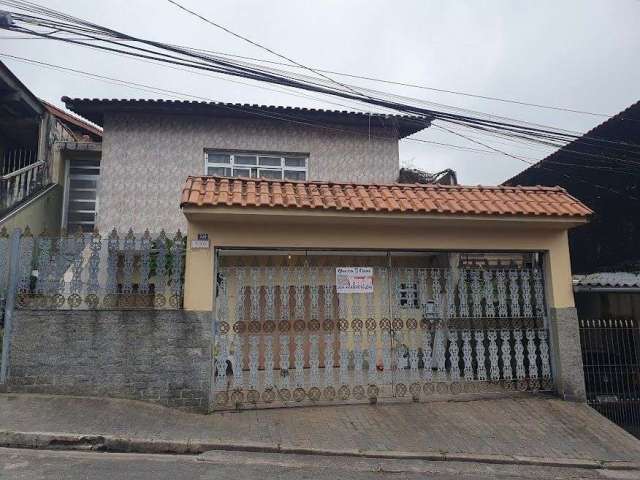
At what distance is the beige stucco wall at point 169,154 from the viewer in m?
10.1

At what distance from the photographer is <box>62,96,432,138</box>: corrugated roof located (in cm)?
998

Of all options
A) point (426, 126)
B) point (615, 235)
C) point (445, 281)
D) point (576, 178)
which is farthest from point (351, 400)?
point (576, 178)

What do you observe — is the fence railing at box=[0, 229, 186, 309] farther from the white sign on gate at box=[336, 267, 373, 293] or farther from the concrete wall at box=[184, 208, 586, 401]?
the white sign on gate at box=[336, 267, 373, 293]

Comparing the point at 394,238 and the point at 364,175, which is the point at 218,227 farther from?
the point at 364,175

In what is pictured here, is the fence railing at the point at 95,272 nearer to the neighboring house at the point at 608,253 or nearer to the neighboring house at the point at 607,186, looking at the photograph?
the neighboring house at the point at 608,253

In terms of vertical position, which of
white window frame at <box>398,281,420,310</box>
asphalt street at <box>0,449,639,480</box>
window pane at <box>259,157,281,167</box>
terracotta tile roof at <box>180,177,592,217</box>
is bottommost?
asphalt street at <box>0,449,639,480</box>

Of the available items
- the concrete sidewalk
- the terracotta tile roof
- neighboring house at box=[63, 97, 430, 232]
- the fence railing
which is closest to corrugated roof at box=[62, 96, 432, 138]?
neighboring house at box=[63, 97, 430, 232]

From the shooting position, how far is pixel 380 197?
6.93 m

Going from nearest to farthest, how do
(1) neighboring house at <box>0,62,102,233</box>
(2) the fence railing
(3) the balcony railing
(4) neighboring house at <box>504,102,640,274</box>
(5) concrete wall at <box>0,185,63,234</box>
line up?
(2) the fence railing → (5) concrete wall at <box>0,185,63,234</box> → (3) the balcony railing → (1) neighboring house at <box>0,62,102,233</box> → (4) neighboring house at <box>504,102,640,274</box>

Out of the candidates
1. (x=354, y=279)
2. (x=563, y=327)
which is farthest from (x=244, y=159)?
(x=563, y=327)

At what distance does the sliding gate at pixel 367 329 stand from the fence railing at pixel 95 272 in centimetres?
73

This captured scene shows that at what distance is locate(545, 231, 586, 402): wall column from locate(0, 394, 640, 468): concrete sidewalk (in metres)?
0.41

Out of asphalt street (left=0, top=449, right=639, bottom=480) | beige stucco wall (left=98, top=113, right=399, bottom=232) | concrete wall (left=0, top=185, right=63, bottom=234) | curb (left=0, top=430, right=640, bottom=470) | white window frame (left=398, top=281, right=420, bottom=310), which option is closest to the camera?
asphalt street (left=0, top=449, right=639, bottom=480)

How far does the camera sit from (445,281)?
7.03m
